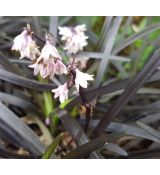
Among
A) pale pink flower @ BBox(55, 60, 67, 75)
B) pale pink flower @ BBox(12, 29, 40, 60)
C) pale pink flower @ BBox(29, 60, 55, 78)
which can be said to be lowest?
pale pink flower @ BBox(55, 60, 67, 75)

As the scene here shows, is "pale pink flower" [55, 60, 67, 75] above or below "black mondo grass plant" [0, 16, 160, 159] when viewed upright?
below

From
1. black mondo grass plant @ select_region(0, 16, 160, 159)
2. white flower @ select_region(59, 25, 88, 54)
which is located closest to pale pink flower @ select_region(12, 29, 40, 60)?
black mondo grass plant @ select_region(0, 16, 160, 159)

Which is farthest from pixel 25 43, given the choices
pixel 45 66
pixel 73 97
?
pixel 73 97

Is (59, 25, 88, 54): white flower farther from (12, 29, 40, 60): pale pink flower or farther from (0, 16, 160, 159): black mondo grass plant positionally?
(12, 29, 40, 60): pale pink flower

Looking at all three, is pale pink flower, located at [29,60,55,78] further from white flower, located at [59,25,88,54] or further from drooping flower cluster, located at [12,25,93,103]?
white flower, located at [59,25,88,54]

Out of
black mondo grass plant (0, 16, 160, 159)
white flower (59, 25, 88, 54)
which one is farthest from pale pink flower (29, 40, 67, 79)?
white flower (59, 25, 88, 54)

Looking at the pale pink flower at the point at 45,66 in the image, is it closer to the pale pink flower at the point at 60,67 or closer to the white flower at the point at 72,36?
the pale pink flower at the point at 60,67

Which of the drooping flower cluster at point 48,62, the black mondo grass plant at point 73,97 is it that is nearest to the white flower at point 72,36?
the black mondo grass plant at point 73,97

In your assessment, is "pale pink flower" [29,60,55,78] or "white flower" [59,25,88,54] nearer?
"pale pink flower" [29,60,55,78]
